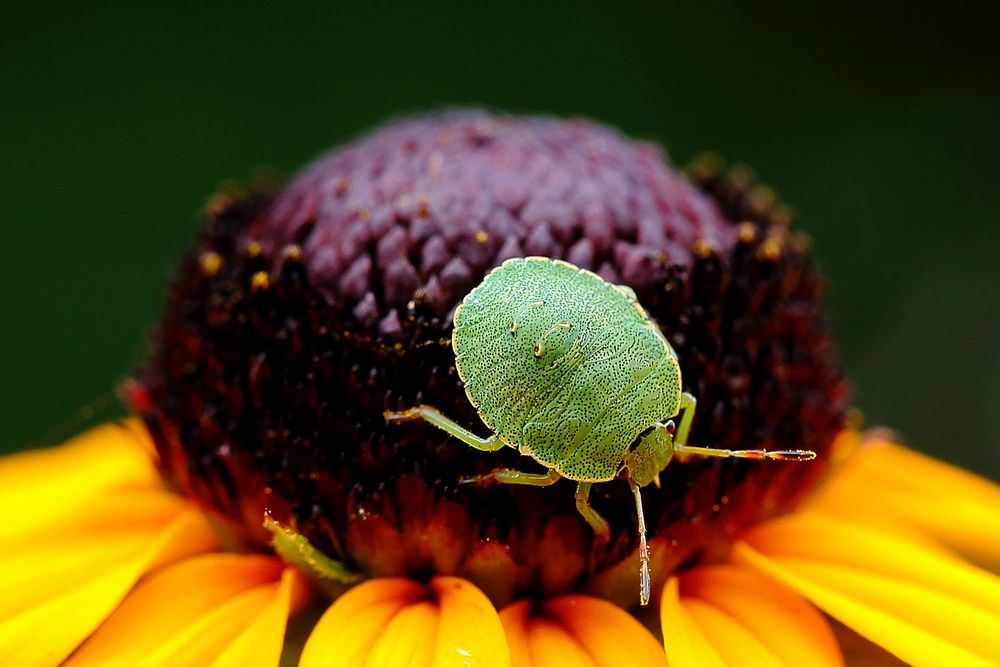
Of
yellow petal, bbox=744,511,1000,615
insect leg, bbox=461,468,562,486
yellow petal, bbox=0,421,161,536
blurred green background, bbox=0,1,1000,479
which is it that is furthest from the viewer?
blurred green background, bbox=0,1,1000,479

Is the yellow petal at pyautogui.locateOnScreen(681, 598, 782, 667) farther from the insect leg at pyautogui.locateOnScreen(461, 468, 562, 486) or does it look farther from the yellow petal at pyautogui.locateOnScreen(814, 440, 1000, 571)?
the yellow petal at pyautogui.locateOnScreen(814, 440, 1000, 571)

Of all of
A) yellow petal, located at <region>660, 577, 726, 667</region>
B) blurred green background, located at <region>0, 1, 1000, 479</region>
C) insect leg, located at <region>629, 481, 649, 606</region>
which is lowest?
blurred green background, located at <region>0, 1, 1000, 479</region>

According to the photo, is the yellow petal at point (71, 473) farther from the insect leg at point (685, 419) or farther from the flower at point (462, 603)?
the insect leg at point (685, 419)

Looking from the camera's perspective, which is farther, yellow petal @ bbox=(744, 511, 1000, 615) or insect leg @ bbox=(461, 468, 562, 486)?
yellow petal @ bbox=(744, 511, 1000, 615)

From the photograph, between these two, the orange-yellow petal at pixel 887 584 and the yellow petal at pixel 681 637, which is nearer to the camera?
the yellow petal at pixel 681 637

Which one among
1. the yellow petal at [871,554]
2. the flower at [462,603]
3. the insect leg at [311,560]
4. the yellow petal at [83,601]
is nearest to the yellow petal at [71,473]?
the flower at [462,603]

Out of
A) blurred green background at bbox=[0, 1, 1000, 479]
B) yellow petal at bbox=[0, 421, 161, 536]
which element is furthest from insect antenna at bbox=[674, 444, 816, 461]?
blurred green background at bbox=[0, 1, 1000, 479]

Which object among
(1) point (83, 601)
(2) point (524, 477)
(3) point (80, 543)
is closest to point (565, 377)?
(2) point (524, 477)
